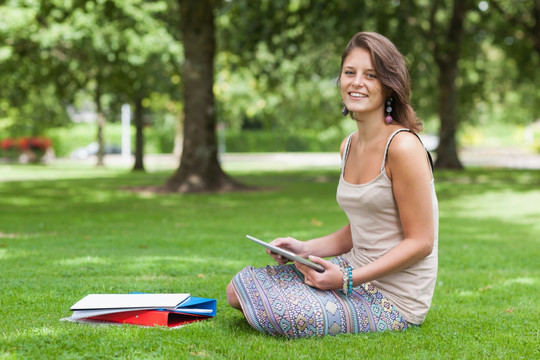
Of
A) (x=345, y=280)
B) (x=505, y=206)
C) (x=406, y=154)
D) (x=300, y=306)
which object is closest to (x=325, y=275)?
(x=345, y=280)

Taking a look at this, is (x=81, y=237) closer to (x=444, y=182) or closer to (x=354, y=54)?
(x=354, y=54)

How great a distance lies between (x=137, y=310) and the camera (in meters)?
4.09

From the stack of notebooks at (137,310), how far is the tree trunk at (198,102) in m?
13.2

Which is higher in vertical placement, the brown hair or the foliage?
the brown hair

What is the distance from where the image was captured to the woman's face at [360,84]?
3.84 meters

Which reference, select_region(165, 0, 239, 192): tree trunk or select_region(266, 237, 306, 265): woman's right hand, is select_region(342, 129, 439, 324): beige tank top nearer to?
select_region(266, 237, 306, 265): woman's right hand

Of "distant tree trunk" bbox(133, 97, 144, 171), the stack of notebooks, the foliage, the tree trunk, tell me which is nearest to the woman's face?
the stack of notebooks

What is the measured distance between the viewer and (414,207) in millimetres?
3727

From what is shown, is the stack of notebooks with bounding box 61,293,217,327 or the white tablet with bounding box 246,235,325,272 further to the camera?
the stack of notebooks with bounding box 61,293,217,327

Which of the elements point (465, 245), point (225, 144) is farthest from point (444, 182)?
point (225, 144)

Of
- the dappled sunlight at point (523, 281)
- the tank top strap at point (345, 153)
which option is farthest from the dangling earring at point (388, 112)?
the dappled sunlight at point (523, 281)

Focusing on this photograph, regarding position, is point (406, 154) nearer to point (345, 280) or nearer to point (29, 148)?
point (345, 280)

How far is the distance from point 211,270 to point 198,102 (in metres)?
11.4

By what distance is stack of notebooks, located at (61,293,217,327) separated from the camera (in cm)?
405
